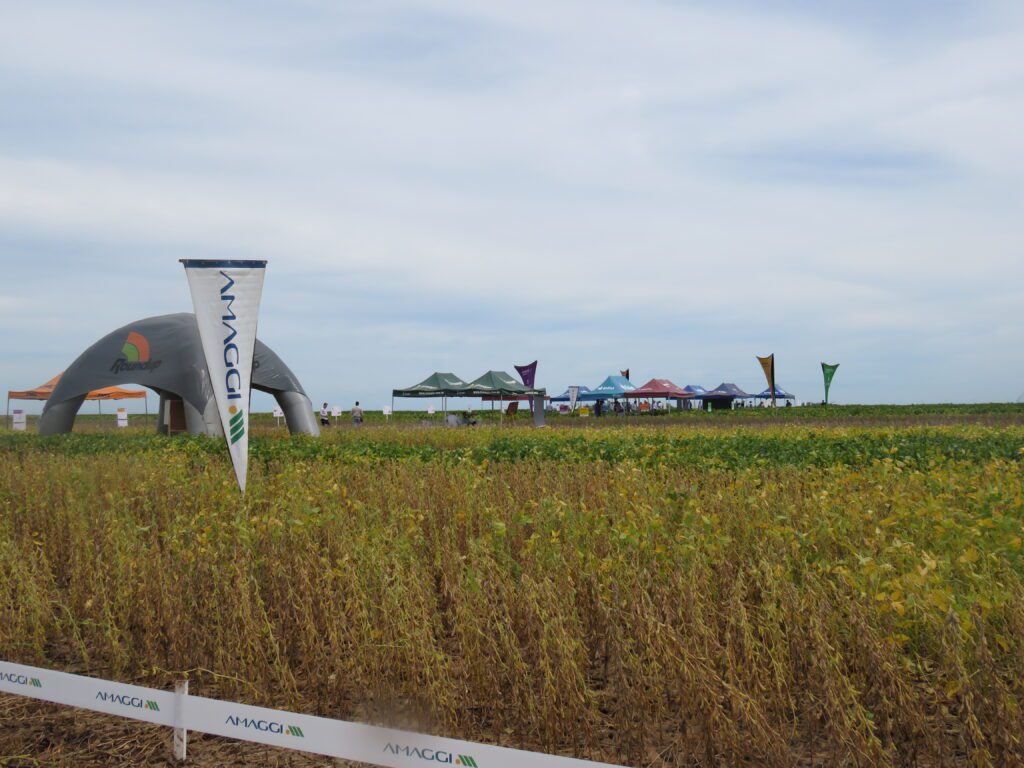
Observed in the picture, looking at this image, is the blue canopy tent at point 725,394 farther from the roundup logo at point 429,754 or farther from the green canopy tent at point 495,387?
the roundup logo at point 429,754

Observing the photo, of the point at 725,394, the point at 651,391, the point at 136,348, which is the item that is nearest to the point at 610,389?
the point at 651,391

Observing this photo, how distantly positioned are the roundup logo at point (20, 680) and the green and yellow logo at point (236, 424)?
3.71 m

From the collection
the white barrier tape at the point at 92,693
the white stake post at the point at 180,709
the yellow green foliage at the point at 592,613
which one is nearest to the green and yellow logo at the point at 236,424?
the yellow green foliage at the point at 592,613

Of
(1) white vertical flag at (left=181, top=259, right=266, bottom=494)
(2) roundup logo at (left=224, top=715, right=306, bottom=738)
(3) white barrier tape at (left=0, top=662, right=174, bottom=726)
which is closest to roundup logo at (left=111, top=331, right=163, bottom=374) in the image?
(1) white vertical flag at (left=181, top=259, right=266, bottom=494)

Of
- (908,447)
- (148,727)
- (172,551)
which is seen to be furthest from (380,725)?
(908,447)

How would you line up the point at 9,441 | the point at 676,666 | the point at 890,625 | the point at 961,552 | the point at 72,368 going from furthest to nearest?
the point at 72,368
the point at 9,441
the point at 961,552
the point at 890,625
the point at 676,666

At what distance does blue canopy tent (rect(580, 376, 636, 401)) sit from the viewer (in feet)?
126

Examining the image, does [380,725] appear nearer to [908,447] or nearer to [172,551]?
[172,551]

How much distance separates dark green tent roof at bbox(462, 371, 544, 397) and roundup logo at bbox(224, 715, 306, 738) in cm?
2531

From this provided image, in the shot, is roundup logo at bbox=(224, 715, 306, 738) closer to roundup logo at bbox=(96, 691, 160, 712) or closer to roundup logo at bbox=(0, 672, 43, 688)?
roundup logo at bbox=(96, 691, 160, 712)

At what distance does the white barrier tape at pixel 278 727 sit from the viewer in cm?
304

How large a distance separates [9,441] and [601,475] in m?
14.3

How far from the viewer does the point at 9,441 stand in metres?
18.0

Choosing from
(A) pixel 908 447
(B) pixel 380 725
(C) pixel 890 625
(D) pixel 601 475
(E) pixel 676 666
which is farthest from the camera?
(A) pixel 908 447
